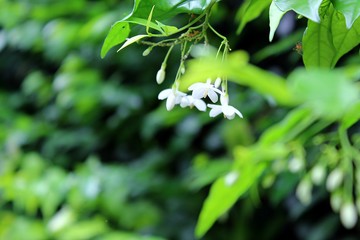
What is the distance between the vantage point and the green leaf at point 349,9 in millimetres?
388

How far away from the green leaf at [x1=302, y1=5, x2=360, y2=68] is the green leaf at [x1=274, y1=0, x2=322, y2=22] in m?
0.06

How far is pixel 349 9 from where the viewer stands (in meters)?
0.39

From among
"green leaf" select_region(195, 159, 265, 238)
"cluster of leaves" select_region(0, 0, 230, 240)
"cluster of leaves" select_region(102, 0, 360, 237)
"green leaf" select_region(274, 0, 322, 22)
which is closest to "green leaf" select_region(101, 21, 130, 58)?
"cluster of leaves" select_region(102, 0, 360, 237)

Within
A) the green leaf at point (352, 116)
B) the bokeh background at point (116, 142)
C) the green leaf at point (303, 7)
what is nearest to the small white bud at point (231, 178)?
→ the green leaf at point (352, 116)

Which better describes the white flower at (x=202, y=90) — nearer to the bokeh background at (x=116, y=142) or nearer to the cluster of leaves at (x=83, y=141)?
the bokeh background at (x=116, y=142)

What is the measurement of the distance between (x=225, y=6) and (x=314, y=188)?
0.49m

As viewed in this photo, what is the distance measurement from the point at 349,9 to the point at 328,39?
0.06m

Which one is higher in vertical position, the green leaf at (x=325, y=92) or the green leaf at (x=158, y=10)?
the green leaf at (x=325, y=92)

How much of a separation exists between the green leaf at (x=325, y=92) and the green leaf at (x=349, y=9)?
0.13 m

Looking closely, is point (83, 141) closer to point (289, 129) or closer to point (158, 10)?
point (289, 129)

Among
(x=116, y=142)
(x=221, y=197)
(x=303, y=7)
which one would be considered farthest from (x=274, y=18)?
(x=116, y=142)

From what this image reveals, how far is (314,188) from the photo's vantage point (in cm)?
147

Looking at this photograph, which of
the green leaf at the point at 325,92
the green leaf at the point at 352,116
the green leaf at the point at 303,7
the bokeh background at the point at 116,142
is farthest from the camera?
the bokeh background at the point at 116,142

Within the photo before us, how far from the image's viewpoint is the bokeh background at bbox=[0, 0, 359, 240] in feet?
4.93
